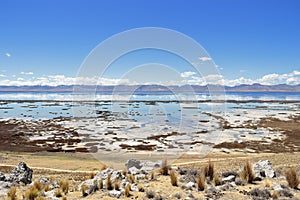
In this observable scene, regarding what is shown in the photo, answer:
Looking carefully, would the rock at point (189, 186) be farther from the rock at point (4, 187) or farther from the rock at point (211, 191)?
the rock at point (4, 187)

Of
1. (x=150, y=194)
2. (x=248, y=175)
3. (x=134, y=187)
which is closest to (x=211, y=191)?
(x=248, y=175)

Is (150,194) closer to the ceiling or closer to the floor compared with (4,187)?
closer to the ceiling

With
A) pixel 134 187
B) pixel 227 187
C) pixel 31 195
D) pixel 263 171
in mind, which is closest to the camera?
pixel 31 195

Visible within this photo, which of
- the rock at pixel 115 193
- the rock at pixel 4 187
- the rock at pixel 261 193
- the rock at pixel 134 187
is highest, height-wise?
the rock at pixel 261 193

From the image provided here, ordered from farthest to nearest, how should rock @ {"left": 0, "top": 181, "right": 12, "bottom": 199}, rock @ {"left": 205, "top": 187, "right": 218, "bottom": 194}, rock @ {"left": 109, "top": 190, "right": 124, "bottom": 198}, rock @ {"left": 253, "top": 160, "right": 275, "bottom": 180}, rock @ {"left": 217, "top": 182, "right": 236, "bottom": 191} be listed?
rock @ {"left": 253, "top": 160, "right": 275, "bottom": 180}
rock @ {"left": 0, "top": 181, "right": 12, "bottom": 199}
rock @ {"left": 217, "top": 182, "right": 236, "bottom": 191}
rock @ {"left": 205, "top": 187, "right": 218, "bottom": 194}
rock @ {"left": 109, "top": 190, "right": 124, "bottom": 198}

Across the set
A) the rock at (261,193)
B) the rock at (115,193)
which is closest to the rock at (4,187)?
the rock at (115,193)

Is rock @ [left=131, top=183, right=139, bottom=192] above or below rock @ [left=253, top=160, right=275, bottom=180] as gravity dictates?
below

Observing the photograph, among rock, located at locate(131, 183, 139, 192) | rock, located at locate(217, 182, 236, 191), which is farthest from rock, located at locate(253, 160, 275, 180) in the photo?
rock, located at locate(131, 183, 139, 192)

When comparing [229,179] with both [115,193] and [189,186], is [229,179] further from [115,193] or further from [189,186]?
[115,193]

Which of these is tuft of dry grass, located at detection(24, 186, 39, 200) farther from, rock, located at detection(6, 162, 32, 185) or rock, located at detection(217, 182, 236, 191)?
rock, located at detection(217, 182, 236, 191)

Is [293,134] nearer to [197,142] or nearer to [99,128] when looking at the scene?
[197,142]

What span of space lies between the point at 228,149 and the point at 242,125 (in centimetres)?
1729

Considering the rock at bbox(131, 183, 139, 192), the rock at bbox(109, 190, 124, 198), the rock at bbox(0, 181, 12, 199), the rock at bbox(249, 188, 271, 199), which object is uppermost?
the rock at bbox(249, 188, 271, 199)

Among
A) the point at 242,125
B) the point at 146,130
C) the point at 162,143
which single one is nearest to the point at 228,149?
the point at 162,143
